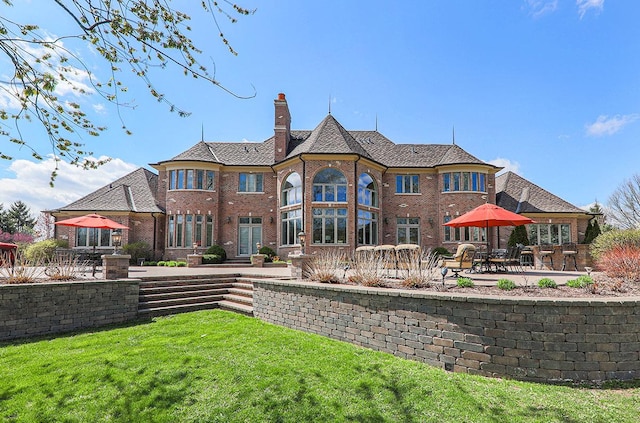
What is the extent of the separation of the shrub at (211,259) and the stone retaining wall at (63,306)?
9.11 meters

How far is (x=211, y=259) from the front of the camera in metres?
17.3

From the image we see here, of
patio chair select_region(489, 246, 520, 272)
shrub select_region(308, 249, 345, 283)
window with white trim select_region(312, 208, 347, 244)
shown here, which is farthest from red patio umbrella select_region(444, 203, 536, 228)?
window with white trim select_region(312, 208, 347, 244)

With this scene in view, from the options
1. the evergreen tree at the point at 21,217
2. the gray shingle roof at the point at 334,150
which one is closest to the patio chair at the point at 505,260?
the gray shingle roof at the point at 334,150

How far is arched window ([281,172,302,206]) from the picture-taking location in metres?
18.2

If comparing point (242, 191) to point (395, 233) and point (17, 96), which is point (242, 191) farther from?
point (17, 96)

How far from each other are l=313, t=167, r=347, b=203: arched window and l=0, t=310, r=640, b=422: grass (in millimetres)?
11999

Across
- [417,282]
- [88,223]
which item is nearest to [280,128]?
[88,223]

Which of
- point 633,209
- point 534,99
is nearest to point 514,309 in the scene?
point 534,99

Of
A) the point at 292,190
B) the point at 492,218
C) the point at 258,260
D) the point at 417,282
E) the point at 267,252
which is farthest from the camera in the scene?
the point at 292,190

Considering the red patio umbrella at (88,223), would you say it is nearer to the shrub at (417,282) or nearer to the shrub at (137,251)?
the shrub at (137,251)

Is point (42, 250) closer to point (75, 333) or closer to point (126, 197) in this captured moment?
point (126, 197)

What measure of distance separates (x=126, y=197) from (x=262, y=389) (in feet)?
66.8

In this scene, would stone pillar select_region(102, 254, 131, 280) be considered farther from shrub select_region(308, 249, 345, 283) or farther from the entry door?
the entry door

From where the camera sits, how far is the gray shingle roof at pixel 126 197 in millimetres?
19391
